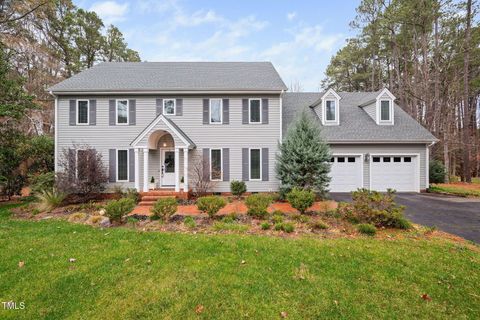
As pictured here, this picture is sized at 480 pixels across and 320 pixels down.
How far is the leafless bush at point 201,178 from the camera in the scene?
1051 cm

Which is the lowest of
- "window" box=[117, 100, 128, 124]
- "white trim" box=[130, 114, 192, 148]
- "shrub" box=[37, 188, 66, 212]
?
"shrub" box=[37, 188, 66, 212]

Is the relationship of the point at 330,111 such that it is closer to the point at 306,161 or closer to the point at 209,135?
the point at 306,161

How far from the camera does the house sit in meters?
11.0

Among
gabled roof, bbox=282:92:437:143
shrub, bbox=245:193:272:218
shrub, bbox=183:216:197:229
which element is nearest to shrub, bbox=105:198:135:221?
shrub, bbox=183:216:197:229

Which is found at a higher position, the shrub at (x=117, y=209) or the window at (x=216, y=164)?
the window at (x=216, y=164)

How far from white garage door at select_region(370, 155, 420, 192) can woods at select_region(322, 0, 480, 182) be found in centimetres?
614

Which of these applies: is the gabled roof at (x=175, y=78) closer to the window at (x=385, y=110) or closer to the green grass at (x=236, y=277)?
the window at (x=385, y=110)

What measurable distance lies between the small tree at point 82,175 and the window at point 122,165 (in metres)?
0.98

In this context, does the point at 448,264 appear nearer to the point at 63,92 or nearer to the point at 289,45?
the point at 63,92

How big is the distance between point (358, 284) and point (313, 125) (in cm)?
717

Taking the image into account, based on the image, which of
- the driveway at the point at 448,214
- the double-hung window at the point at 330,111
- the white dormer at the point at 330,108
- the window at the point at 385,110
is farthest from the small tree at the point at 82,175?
the window at the point at 385,110

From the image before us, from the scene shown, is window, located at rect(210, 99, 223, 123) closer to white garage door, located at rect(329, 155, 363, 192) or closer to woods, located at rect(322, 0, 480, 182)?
white garage door, located at rect(329, 155, 363, 192)

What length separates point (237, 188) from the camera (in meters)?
10.3

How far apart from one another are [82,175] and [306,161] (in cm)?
1001
